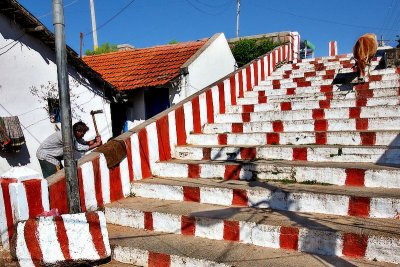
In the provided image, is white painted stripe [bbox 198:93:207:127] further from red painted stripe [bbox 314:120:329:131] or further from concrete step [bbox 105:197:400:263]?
concrete step [bbox 105:197:400:263]

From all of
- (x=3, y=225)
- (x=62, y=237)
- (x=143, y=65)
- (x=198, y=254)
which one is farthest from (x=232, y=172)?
(x=143, y=65)

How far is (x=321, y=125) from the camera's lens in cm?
481

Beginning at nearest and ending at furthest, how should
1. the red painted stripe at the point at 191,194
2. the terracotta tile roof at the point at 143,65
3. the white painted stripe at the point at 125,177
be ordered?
the red painted stripe at the point at 191,194
the white painted stripe at the point at 125,177
the terracotta tile roof at the point at 143,65

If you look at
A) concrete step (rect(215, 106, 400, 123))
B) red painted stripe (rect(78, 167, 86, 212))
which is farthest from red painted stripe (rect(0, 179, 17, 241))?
concrete step (rect(215, 106, 400, 123))

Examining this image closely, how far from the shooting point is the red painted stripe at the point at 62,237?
116 inches

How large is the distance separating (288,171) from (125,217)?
1943mm

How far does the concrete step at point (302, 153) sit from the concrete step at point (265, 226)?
Result: 3.53 ft

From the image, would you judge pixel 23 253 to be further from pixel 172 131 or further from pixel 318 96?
pixel 318 96

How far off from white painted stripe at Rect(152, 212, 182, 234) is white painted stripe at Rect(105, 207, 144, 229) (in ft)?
0.58

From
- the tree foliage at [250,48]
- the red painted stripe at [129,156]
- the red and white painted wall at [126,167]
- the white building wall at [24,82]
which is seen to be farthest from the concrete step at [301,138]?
the tree foliage at [250,48]

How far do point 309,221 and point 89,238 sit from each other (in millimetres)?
2069

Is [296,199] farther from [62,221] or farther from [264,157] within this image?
[62,221]

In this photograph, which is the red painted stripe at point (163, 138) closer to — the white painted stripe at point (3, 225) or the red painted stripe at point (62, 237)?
the red painted stripe at point (62, 237)

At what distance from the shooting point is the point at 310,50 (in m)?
22.0
